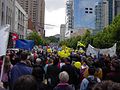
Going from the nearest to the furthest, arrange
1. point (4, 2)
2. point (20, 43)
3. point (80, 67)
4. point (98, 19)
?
point (80, 67)
point (20, 43)
point (4, 2)
point (98, 19)

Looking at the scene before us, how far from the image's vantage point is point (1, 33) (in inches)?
316

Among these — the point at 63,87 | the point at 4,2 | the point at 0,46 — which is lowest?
the point at 63,87

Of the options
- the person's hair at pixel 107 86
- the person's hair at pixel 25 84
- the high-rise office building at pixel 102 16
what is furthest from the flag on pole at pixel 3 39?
the high-rise office building at pixel 102 16

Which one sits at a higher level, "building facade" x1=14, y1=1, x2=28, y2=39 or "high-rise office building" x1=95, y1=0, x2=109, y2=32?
"high-rise office building" x1=95, y1=0, x2=109, y2=32

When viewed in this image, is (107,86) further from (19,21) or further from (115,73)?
(19,21)

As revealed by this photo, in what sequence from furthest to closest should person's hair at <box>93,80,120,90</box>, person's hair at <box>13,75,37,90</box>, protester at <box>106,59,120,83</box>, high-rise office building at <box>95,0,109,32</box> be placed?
high-rise office building at <box>95,0,109,32</box>, protester at <box>106,59,120,83</box>, person's hair at <box>13,75,37,90</box>, person's hair at <box>93,80,120,90</box>

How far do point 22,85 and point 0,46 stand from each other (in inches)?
137

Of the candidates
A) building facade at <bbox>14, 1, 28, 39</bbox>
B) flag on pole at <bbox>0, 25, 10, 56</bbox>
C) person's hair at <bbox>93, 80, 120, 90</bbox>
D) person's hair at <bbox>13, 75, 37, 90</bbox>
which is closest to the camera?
person's hair at <bbox>93, 80, 120, 90</bbox>

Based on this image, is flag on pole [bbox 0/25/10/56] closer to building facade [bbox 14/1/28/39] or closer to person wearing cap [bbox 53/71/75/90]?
A: person wearing cap [bbox 53/71/75/90]

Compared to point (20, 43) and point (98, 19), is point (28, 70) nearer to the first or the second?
point (20, 43)

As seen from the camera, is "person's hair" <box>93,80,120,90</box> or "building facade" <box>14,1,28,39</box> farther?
"building facade" <box>14,1,28,39</box>

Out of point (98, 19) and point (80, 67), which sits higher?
point (98, 19)

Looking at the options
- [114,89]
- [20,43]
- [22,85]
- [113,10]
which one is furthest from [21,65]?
→ [113,10]

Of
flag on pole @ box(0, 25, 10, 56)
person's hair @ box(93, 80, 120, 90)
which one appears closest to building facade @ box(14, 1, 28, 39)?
flag on pole @ box(0, 25, 10, 56)
